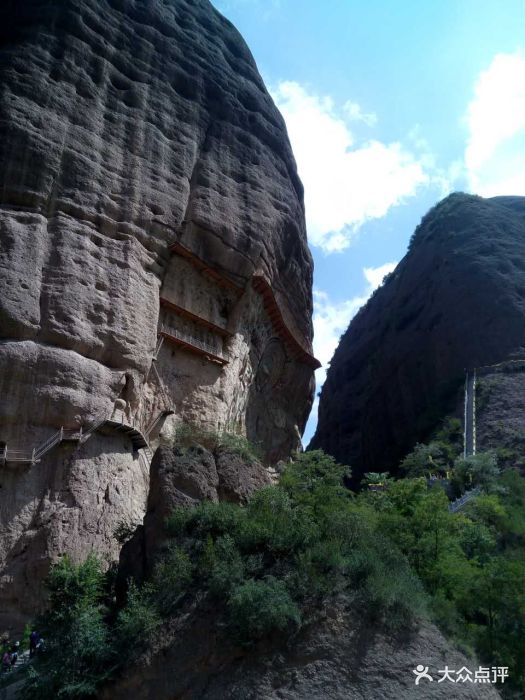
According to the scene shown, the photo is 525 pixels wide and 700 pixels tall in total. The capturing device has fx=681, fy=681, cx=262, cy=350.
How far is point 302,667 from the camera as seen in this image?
9430mm

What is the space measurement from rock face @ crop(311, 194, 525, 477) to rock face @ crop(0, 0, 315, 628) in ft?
46.1

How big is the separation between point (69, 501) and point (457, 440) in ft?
70.0

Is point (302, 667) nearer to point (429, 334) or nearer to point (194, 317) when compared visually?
point (194, 317)

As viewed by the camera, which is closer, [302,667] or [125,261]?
[302,667]

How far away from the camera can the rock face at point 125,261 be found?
50.2 feet

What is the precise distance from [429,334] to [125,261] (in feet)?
91.7

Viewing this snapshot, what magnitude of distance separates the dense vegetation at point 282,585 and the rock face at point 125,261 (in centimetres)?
386

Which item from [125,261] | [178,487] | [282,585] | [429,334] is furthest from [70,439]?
[429,334]

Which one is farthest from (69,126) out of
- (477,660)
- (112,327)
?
(477,660)

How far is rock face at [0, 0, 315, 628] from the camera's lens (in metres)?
15.3

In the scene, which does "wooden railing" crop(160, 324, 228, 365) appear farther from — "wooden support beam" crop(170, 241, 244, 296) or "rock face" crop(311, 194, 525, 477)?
"rock face" crop(311, 194, 525, 477)

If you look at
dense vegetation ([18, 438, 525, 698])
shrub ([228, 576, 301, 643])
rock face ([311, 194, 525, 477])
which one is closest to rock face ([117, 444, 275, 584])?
dense vegetation ([18, 438, 525, 698])

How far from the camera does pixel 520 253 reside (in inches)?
1698

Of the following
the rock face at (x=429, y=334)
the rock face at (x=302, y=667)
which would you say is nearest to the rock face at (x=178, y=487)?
the rock face at (x=302, y=667)
